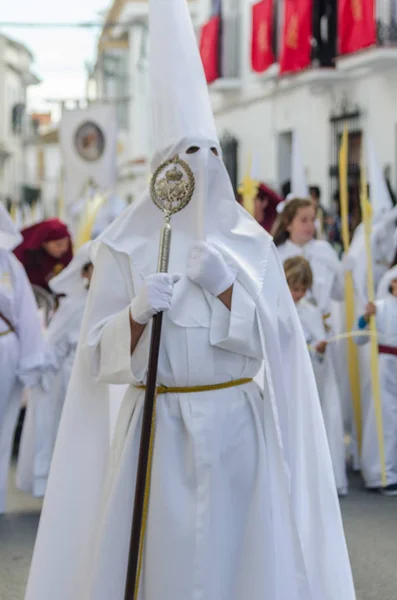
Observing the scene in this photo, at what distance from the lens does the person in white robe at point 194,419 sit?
4469mm

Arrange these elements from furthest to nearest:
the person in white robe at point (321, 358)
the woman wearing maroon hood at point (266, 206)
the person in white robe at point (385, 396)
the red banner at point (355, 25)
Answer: the red banner at point (355, 25), the woman wearing maroon hood at point (266, 206), the person in white robe at point (385, 396), the person in white robe at point (321, 358)

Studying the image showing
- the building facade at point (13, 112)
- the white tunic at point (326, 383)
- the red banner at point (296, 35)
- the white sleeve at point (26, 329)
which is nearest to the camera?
the white sleeve at point (26, 329)

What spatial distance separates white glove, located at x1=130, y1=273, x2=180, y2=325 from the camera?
4.28m

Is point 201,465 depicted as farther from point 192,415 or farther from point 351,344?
point 351,344

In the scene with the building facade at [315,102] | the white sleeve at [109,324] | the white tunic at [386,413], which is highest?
the building facade at [315,102]

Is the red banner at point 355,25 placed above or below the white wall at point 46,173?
above

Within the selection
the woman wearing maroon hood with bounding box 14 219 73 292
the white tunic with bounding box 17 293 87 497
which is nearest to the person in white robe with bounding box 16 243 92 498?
the white tunic with bounding box 17 293 87 497

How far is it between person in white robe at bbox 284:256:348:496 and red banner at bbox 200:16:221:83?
1761cm

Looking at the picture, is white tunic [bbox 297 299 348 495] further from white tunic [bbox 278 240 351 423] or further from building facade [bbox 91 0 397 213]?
building facade [bbox 91 0 397 213]

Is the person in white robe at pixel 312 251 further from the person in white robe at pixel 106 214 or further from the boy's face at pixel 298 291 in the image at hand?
the person in white robe at pixel 106 214

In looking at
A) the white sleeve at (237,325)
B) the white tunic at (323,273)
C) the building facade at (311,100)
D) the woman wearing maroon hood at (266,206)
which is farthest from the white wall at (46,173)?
the white sleeve at (237,325)

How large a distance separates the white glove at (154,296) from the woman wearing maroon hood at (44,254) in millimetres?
5472

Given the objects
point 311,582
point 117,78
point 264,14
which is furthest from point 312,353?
point 117,78

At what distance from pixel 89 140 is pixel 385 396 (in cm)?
1226
